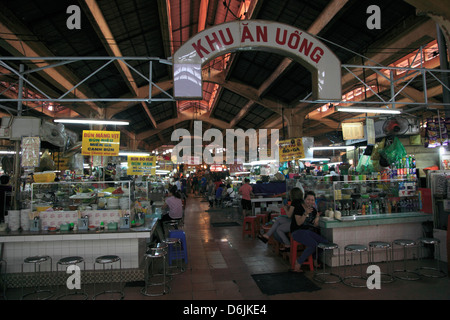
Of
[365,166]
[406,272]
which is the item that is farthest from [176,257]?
[365,166]

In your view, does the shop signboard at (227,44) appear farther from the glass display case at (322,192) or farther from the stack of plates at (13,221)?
the stack of plates at (13,221)

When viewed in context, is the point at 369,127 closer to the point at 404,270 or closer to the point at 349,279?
the point at 404,270

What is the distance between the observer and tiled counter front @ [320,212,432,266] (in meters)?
5.42

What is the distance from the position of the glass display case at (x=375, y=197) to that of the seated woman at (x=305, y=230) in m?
0.62

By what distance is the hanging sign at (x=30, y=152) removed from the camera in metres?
6.15

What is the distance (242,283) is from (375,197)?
3429mm

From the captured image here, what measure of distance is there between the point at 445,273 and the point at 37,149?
27.3 ft

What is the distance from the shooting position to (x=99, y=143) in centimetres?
843

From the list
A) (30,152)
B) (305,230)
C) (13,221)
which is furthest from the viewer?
(30,152)

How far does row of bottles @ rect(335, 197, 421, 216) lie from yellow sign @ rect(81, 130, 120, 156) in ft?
20.9

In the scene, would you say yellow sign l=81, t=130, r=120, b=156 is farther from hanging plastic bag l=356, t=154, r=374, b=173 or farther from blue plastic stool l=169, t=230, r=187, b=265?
hanging plastic bag l=356, t=154, r=374, b=173

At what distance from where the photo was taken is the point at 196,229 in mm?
9648

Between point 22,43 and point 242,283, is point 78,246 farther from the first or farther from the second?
point 22,43
